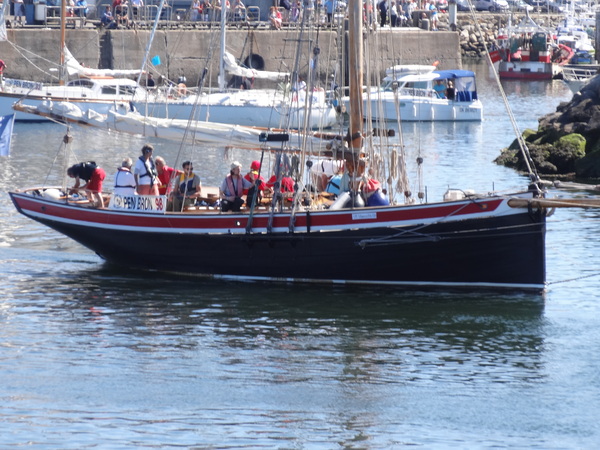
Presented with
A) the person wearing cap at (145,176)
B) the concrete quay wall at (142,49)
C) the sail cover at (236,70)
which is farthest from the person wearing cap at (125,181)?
the concrete quay wall at (142,49)

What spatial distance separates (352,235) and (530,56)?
6709 cm

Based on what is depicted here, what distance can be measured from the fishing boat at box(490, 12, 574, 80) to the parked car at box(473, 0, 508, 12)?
1395cm

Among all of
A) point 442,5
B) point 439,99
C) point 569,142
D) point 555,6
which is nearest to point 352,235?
point 569,142

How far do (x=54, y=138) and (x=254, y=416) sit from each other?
36.9 metres

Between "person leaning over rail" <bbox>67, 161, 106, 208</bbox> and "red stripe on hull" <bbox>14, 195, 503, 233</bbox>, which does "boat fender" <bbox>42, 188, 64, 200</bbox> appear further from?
"person leaning over rail" <bbox>67, 161, 106, 208</bbox>

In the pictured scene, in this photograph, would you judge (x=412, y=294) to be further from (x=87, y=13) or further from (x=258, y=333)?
(x=87, y=13)

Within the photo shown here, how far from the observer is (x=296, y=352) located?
19.7 m

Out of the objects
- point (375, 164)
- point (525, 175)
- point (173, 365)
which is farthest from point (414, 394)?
point (525, 175)

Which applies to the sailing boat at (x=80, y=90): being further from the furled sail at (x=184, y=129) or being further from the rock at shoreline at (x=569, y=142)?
the furled sail at (x=184, y=129)

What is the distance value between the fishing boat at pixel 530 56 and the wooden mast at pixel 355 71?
2446 inches

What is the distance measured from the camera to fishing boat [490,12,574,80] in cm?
8538

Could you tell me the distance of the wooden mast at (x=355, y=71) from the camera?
78.3 feet

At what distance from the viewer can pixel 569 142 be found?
40.7 meters

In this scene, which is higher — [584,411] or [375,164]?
[375,164]
